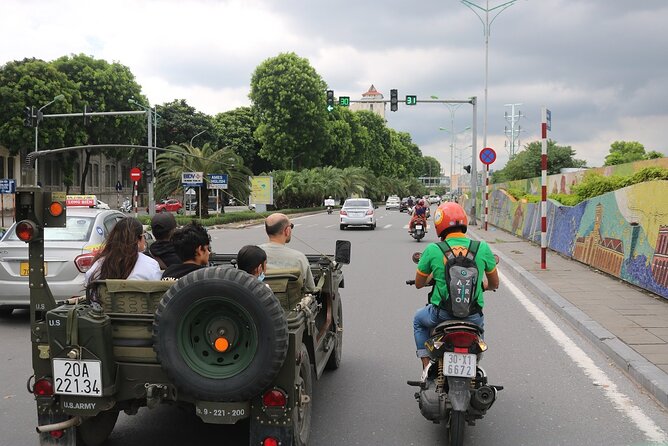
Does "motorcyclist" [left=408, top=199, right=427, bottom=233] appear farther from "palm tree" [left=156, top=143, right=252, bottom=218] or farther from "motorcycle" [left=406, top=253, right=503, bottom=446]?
"motorcycle" [left=406, top=253, right=503, bottom=446]

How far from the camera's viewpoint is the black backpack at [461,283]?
14.0 feet

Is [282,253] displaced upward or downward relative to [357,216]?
A: upward

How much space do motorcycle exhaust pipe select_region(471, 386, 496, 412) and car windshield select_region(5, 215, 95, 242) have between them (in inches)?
238

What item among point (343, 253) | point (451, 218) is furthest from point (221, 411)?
point (343, 253)

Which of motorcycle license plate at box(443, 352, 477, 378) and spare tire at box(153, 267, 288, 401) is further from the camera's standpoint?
motorcycle license plate at box(443, 352, 477, 378)

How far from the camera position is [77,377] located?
3.67m

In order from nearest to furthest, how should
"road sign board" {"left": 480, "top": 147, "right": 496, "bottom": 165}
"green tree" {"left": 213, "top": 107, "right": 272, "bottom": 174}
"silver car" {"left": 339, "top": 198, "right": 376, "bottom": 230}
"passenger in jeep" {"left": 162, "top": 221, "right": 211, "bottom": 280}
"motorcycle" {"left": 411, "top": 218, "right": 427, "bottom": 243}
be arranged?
1. "passenger in jeep" {"left": 162, "top": 221, "right": 211, "bottom": 280}
2. "motorcycle" {"left": 411, "top": 218, "right": 427, "bottom": 243}
3. "road sign board" {"left": 480, "top": 147, "right": 496, "bottom": 165}
4. "silver car" {"left": 339, "top": 198, "right": 376, "bottom": 230}
5. "green tree" {"left": 213, "top": 107, "right": 272, "bottom": 174}

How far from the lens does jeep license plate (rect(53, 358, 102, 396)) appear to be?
3.64 meters

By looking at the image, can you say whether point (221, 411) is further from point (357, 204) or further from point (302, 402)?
point (357, 204)

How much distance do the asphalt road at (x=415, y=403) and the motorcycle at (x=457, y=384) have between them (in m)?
0.39

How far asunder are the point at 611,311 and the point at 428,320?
17.5 feet

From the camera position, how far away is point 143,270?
195 inches

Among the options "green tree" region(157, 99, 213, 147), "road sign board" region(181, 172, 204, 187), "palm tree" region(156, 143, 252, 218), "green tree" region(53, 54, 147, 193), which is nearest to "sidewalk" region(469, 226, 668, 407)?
"road sign board" region(181, 172, 204, 187)

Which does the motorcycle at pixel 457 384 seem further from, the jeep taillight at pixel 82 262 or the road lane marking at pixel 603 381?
the jeep taillight at pixel 82 262
